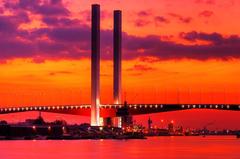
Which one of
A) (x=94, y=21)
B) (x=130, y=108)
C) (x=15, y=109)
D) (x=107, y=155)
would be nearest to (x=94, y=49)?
(x=94, y=21)

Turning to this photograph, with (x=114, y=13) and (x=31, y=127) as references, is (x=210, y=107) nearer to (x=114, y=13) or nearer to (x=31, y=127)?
(x=114, y=13)

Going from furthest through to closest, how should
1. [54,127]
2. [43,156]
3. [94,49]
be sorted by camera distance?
A: [54,127]
[94,49]
[43,156]

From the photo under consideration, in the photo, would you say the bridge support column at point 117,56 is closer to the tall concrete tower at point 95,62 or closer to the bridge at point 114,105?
the bridge at point 114,105

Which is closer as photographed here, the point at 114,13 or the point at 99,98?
the point at 99,98

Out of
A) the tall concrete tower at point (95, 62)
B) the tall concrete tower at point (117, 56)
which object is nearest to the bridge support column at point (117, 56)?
the tall concrete tower at point (117, 56)

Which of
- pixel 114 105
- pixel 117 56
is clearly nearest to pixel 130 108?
pixel 114 105

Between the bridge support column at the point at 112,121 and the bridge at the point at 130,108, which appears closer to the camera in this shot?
the bridge at the point at 130,108

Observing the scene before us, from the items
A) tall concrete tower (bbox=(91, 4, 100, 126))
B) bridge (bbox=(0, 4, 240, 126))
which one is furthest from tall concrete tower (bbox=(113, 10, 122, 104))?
tall concrete tower (bbox=(91, 4, 100, 126))
